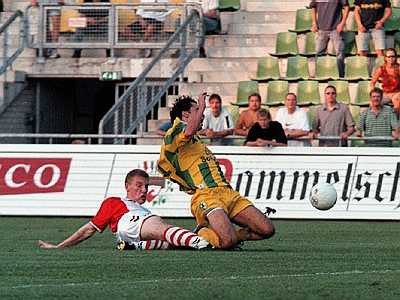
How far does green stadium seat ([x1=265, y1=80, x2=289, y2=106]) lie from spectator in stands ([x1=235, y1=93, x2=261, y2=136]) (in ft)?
9.21

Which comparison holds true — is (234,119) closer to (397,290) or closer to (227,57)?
(227,57)

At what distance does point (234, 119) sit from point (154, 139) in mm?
1704

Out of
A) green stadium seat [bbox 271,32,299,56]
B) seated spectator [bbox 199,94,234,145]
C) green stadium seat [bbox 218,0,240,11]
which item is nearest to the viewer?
seated spectator [bbox 199,94,234,145]

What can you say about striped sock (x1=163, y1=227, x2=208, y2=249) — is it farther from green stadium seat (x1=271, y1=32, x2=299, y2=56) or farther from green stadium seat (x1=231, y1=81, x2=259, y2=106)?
green stadium seat (x1=271, y1=32, x2=299, y2=56)

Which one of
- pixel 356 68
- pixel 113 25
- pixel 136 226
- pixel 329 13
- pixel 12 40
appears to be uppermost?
pixel 329 13

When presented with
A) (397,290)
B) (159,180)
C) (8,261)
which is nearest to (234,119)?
(159,180)

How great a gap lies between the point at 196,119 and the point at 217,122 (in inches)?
328

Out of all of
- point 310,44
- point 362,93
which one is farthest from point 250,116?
point 310,44

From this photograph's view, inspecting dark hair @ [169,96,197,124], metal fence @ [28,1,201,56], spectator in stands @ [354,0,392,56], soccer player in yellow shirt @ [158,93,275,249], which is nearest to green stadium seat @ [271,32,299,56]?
spectator in stands @ [354,0,392,56]

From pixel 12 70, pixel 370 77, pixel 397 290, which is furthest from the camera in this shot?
pixel 12 70

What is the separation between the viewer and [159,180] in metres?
19.8

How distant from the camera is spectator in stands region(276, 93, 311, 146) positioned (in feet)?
66.2

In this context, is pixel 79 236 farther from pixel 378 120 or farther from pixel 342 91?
pixel 342 91

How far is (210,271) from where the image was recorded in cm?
972
